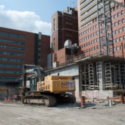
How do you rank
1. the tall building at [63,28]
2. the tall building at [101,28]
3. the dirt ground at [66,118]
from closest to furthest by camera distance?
the dirt ground at [66,118], the tall building at [101,28], the tall building at [63,28]

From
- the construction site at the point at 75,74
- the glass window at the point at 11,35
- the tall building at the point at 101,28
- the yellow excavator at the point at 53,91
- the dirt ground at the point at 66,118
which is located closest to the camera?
the dirt ground at the point at 66,118

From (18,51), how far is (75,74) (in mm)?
60769

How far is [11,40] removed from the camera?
282ft

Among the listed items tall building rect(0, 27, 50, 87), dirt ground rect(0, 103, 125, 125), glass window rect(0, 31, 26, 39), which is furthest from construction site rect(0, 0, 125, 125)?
glass window rect(0, 31, 26, 39)

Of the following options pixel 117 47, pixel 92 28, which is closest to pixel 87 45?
pixel 92 28

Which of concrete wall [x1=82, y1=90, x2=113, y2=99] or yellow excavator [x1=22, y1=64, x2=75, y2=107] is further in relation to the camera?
concrete wall [x1=82, y1=90, x2=113, y2=99]

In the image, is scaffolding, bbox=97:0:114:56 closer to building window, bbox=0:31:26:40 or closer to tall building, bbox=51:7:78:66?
tall building, bbox=51:7:78:66

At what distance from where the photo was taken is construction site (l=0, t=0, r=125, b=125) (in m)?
12.9

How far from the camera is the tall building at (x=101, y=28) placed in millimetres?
54366

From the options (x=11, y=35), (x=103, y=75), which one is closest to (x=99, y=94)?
(x=103, y=75)

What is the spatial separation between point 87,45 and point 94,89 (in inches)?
2211

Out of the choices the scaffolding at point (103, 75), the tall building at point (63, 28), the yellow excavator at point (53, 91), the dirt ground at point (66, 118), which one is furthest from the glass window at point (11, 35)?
the dirt ground at point (66, 118)

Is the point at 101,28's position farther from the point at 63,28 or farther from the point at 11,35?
the point at 11,35

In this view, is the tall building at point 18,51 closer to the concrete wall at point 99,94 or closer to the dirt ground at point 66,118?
the concrete wall at point 99,94
